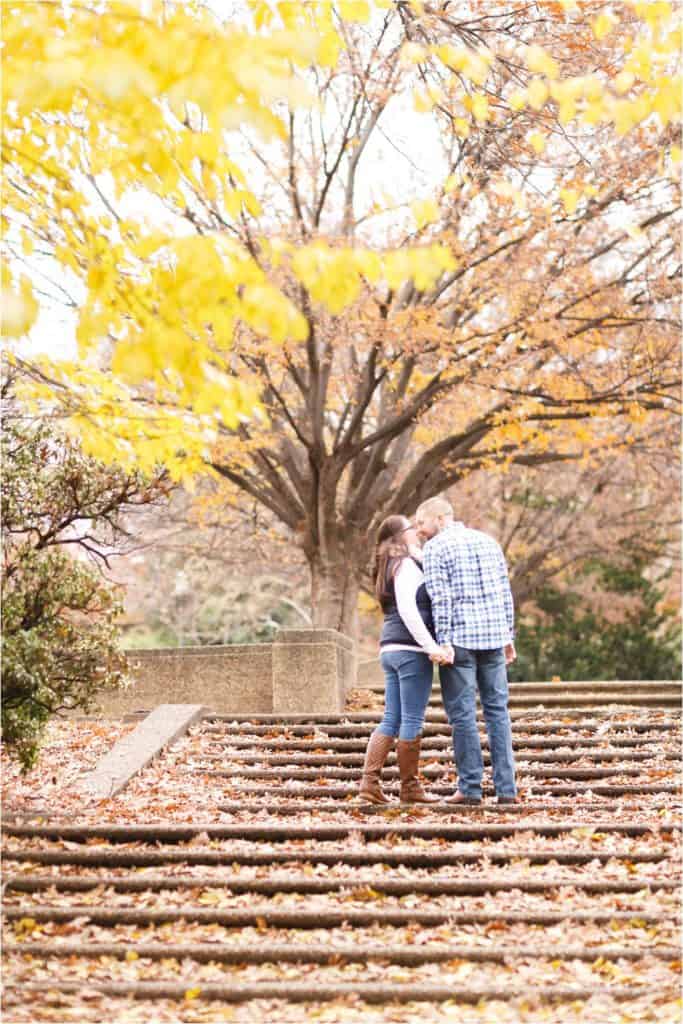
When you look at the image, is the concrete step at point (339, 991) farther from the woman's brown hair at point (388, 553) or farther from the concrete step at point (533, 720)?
the concrete step at point (533, 720)

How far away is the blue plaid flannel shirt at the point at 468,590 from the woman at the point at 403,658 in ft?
0.46

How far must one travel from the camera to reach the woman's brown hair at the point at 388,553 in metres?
8.15

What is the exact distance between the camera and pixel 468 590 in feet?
26.3

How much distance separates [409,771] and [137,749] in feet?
8.74

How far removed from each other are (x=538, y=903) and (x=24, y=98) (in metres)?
4.59

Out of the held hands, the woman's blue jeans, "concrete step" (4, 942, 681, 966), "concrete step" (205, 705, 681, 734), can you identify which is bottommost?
"concrete step" (4, 942, 681, 966)

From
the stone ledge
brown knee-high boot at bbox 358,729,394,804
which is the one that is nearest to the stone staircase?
brown knee-high boot at bbox 358,729,394,804

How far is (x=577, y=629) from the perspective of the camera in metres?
22.5

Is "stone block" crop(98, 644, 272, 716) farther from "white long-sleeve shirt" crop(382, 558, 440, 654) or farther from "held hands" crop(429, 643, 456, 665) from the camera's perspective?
"held hands" crop(429, 643, 456, 665)

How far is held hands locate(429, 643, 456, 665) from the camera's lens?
7.76 m

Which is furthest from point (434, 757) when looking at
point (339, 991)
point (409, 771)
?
point (339, 991)

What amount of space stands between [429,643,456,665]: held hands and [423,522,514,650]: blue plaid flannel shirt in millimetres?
49

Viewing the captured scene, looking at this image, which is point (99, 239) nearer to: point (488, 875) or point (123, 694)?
point (488, 875)

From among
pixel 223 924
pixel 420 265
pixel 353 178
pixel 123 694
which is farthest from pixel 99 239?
pixel 353 178
